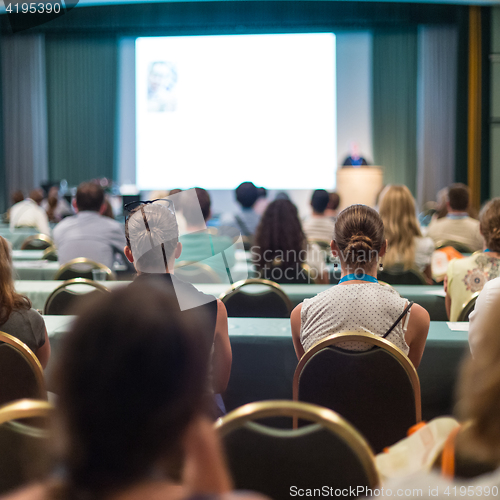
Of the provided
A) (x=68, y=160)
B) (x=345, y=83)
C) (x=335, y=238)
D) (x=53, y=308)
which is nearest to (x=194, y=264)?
(x=53, y=308)

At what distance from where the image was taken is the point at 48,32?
424 inches

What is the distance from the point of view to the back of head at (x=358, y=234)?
5.67 feet

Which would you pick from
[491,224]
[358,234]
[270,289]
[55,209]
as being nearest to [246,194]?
[270,289]

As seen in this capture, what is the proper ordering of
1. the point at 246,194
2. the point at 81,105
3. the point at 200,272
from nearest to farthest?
the point at 200,272
the point at 246,194
the point at 81,105

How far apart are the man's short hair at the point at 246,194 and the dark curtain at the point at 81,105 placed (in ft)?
22.0

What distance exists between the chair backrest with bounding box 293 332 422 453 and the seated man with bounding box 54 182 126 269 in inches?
101

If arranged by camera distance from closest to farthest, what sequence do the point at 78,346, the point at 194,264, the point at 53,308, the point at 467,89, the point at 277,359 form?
the point at 78,346, the point at 277,359, the point at 53,308, the point at 194,264, the point at 467,89

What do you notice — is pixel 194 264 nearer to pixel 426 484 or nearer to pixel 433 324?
pixel 433 324

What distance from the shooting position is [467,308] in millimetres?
2326

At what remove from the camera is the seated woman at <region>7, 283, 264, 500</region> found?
640 mm

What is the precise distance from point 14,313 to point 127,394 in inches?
48.4

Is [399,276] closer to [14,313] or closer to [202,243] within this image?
[202,243]

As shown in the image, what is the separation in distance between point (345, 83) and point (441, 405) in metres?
9.07

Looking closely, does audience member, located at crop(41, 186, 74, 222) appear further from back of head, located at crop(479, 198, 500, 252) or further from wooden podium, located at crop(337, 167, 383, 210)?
back of head, located at crop(479, 198, 500, 252)
